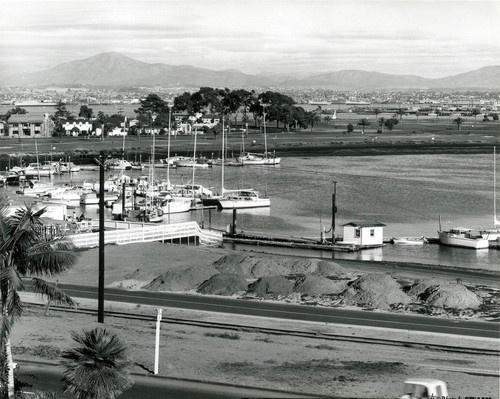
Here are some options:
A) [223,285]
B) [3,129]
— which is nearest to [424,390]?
[223,285]

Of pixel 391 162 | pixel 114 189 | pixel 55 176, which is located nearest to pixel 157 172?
pixel 55 176

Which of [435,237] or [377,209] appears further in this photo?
[377,209]

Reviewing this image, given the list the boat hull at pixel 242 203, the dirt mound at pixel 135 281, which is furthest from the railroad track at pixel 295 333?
the boat hull at pixel 242 203

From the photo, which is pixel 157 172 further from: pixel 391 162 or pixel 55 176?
pixel 391 162

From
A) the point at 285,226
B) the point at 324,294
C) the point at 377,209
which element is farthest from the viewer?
the point at 377,209

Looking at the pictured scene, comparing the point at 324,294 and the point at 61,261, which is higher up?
the point at 61,261

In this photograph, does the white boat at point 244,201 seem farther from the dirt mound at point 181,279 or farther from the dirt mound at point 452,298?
the dirt mound at point 452,298

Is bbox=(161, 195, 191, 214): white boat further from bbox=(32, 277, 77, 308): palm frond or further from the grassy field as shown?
bbox=(32, 277, 77, 308): palm frond
